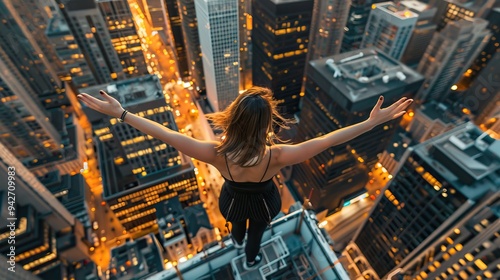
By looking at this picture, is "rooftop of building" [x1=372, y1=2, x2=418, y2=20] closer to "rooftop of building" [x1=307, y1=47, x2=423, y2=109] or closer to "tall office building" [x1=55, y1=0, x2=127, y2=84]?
"rooftop of building" [x1=307, y1=47, x2=423, y2=109]

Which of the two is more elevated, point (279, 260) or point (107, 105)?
point (107, 105)

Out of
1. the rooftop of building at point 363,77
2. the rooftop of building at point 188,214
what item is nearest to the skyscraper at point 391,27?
the rooftop of building at point 363,77

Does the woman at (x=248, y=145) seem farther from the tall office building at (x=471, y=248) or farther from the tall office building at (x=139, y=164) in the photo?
the tall office building at (x=139, y=164)

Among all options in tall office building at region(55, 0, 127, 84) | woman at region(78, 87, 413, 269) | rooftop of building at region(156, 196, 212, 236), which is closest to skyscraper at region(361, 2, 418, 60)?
rooftop of building at region(156, 196, 212, 236)

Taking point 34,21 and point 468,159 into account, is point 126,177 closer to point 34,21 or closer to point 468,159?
point 34,21

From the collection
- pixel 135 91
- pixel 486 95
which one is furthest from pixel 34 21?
pixel 486 95

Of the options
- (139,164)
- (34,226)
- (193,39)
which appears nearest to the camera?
(34,226)
